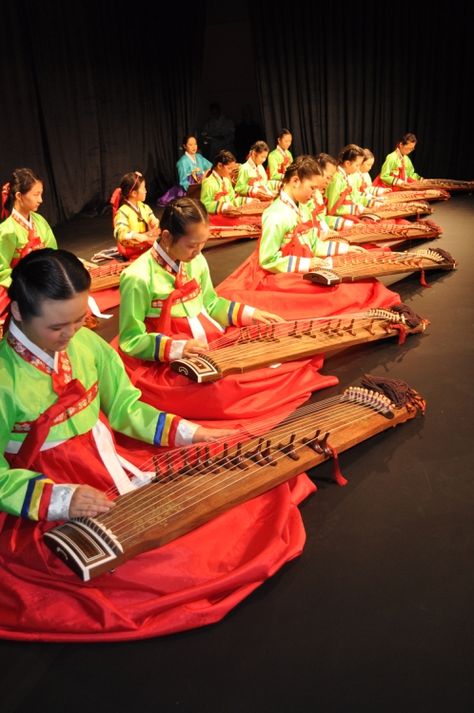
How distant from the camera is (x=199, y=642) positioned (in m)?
1.59

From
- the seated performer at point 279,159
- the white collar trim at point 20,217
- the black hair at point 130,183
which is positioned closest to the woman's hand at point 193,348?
the white collar trim at point 20,217

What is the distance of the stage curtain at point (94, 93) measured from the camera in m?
6.92

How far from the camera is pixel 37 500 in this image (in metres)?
1.55

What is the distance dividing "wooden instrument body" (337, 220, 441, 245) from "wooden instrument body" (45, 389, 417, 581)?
9.07ft

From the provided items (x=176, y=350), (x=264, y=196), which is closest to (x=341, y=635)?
(x=176, y=350)

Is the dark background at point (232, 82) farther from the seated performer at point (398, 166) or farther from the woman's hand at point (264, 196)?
the seated performer at point (398, 166)

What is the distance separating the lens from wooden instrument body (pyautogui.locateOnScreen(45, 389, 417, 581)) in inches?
57.0

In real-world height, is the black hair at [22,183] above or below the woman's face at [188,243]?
above

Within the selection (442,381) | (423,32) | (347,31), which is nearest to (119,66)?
(347,31)

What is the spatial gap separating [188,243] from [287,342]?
2.06 feet

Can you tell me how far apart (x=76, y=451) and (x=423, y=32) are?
377 inches

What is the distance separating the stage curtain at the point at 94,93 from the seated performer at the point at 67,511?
5.72 meters

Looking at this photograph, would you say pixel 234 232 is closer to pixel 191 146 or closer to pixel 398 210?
pixel 398 210

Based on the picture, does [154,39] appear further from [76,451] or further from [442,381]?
[76,451]
